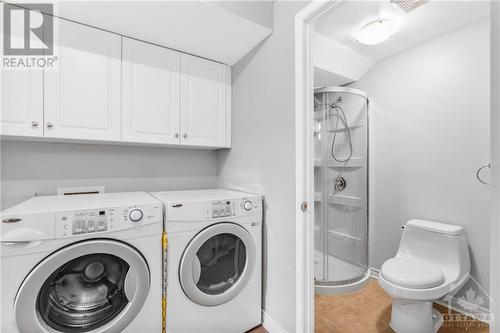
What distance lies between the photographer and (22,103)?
1352 millimetres

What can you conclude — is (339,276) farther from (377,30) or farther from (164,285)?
(377,30)

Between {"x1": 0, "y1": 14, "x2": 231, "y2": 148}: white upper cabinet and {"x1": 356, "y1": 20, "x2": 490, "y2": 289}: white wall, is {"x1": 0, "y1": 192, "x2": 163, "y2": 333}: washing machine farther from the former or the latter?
{"x1": 356, "y1": 20, "x2": 490, "y2": 289}: white wall

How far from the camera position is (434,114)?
200 centimetres

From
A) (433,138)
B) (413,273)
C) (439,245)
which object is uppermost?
(433,138)

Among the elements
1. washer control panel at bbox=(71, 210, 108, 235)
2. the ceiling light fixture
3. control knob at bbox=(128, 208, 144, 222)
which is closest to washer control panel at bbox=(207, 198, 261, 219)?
control knob at bbox=(128, 208, 144, 222)

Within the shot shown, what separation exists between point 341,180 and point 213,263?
155 centimetres

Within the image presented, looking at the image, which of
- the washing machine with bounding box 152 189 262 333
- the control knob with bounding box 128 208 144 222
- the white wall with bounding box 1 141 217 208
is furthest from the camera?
the white wall with bounding box 1 141 217 208

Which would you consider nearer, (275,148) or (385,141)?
(275,148)

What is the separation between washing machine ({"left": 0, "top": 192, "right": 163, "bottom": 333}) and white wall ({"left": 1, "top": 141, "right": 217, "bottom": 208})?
541 mm

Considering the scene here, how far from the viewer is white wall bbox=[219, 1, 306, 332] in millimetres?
1492

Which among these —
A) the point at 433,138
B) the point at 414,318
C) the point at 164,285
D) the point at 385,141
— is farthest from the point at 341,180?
the point at 164,285

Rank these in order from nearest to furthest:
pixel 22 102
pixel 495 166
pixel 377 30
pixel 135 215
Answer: pixel 495 166, pixel 135 215, pixel 22 102, pixel 377 30

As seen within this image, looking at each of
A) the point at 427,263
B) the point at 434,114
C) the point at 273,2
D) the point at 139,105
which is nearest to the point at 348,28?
the point at 273,2

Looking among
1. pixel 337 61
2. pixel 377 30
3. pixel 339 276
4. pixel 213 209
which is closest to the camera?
pixel 213 209
